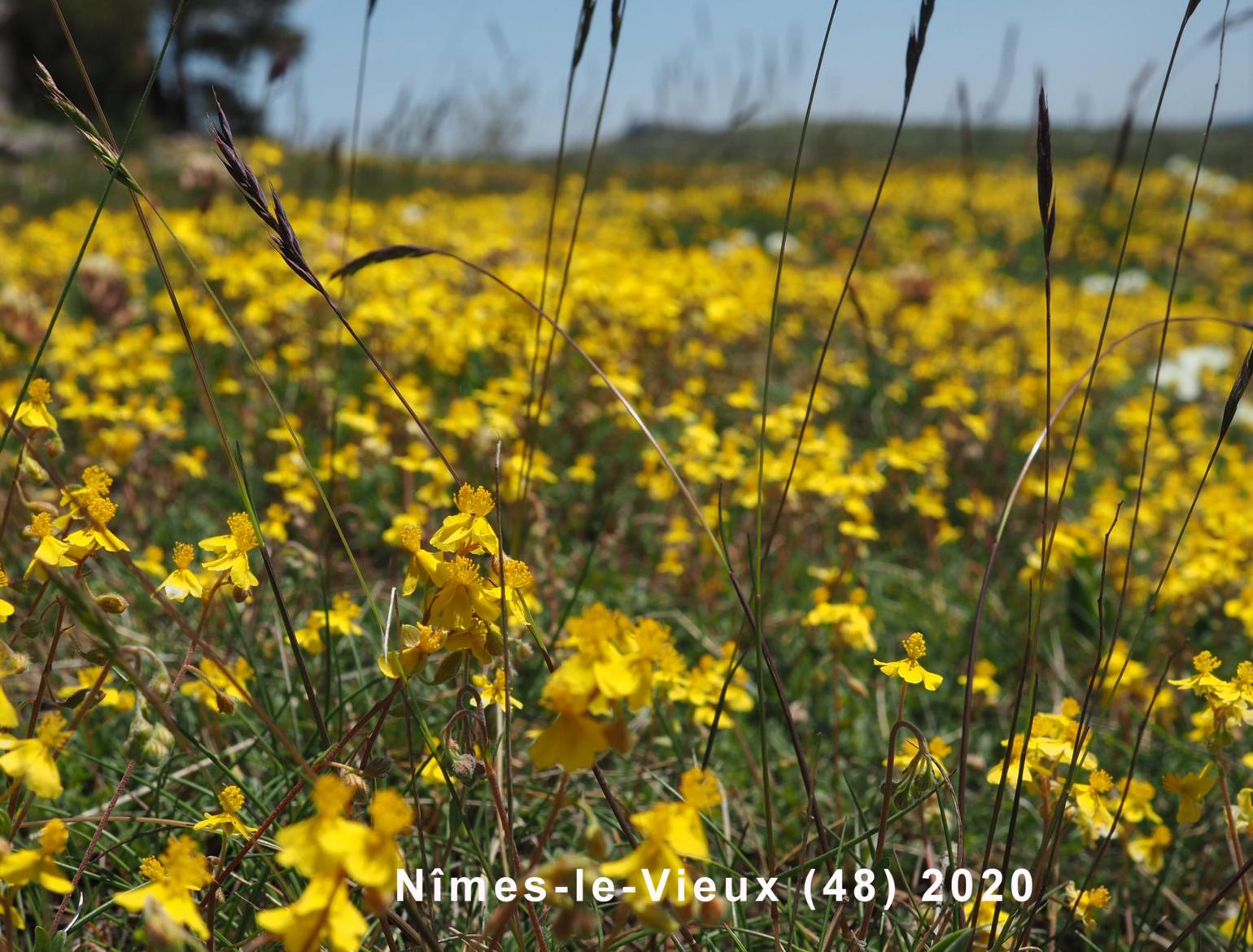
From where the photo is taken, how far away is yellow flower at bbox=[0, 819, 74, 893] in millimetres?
898

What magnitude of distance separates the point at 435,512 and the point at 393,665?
1.92 meters

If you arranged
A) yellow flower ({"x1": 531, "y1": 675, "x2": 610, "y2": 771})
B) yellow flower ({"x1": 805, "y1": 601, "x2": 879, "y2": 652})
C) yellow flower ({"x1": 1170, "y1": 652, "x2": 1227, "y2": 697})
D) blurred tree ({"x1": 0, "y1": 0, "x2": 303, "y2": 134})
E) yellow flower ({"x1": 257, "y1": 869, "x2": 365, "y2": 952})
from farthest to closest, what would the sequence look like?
blurred tree ({"x1": 0, "y1": 0, "x2": 303, "y2": 134})
yellow flower ({"x1": 805, "y1": 601, "x2": 879, "y2": 652})
yellow flower ({"x1": 1170, "y1": 652, "x2": 1227, "y2": 697})
yellow flower ({"x1": 531, "y1": 675, "x2": 610, "y2": 771})
yellow flower ({"x1": 257, "y1": 869, "x2": 365, "y2": 952})

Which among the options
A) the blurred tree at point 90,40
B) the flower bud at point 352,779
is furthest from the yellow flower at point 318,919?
the blurred tree at point 90,40

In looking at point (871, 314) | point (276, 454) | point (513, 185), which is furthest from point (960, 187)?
point (276, 454)

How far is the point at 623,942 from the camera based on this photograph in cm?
125

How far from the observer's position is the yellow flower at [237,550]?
132 cm

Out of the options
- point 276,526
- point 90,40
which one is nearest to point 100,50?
point 90,40

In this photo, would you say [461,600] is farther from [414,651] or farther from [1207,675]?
[1207,675]

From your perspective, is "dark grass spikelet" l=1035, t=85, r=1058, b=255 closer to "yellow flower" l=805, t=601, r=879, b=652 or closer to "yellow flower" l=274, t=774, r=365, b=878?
"yellow flower" l=805, t=601, r=879, b=652

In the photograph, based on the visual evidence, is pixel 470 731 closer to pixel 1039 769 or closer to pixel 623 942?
pixel 623 942

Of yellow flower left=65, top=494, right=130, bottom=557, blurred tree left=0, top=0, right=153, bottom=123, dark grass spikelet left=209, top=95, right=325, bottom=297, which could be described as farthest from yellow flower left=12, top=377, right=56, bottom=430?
blurred tree left=0, top=0, right=153, bottom=123

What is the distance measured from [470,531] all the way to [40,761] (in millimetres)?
526

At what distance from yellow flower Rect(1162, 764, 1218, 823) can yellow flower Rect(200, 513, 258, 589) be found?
148cm

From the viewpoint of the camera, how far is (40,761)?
99 cm
